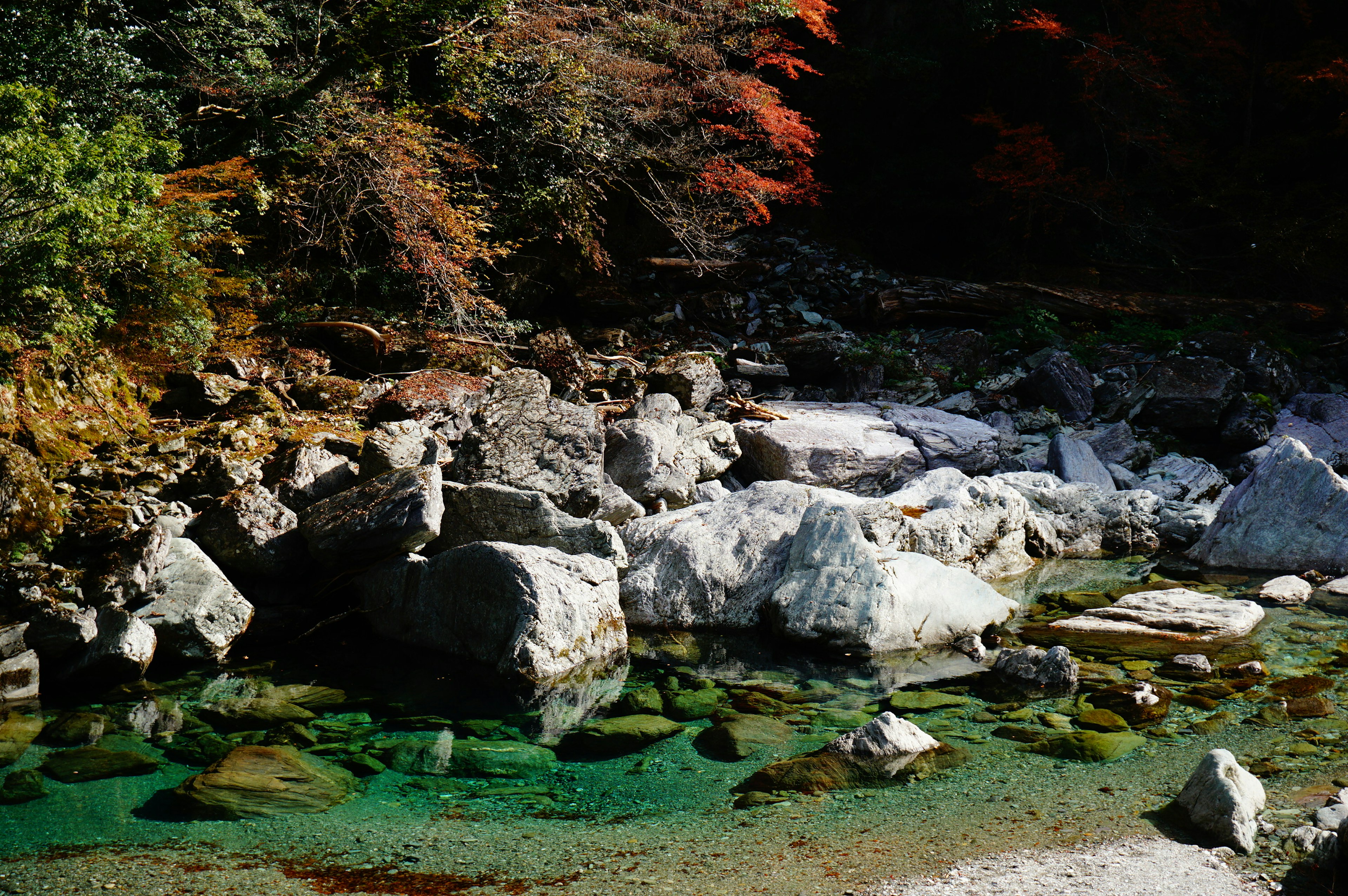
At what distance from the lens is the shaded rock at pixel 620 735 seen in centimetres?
461

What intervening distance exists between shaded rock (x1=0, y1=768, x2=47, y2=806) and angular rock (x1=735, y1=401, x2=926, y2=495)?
22.7 ft

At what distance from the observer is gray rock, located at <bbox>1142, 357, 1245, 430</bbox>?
11.1 m

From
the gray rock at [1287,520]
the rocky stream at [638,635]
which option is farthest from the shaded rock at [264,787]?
the gray rock at [1287,520]

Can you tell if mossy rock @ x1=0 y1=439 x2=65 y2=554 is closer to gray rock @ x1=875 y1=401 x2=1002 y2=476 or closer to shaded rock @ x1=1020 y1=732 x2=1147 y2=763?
shaded rock @ x1=1020 y1=732 x2=1147 y2=763

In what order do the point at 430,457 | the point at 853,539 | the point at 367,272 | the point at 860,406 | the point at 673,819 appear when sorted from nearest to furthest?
the point at 673,819
the point at 853,539
the point at 430,457
the point at 367,272
the point at 860,406

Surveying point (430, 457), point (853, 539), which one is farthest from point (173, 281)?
point (853, 539)

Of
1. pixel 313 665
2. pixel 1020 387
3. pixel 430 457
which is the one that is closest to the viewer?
pixel 313 665

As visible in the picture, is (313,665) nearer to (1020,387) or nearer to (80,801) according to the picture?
(80,801)

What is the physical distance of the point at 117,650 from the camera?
5230 millimetres

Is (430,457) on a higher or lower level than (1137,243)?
lower

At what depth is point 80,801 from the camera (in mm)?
3910

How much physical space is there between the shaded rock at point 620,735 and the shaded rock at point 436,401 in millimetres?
4262

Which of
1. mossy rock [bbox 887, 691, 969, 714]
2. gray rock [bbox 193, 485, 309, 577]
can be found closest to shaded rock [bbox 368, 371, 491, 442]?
gray rock [bbox 193, 485, 309, 577]

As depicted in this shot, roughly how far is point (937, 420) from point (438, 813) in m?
8.50
